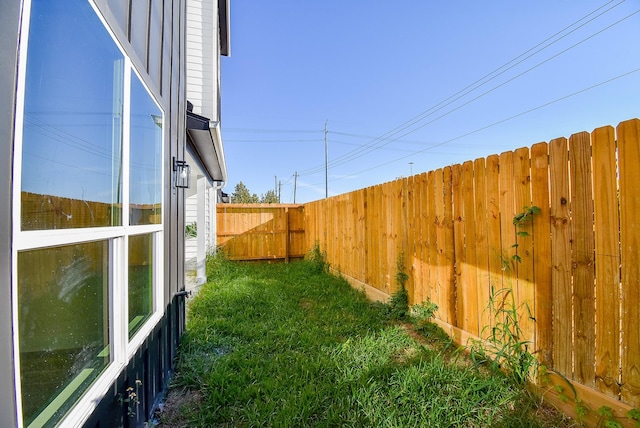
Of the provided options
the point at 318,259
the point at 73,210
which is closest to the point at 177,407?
the point at 73,210

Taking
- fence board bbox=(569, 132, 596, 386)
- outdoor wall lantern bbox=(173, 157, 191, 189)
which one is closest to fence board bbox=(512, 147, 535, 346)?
fence board bbox=(569, 132, 596, 386)

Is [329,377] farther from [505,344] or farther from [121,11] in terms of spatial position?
[121,11]

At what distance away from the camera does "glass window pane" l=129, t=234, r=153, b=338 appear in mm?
1570

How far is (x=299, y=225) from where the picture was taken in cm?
776

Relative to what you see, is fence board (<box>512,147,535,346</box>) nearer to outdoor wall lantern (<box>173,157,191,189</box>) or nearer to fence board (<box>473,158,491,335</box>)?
fence board (<box>473,158,491,335</box>)

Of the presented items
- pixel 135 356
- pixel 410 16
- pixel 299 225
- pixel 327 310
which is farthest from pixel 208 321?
pixel 410 16

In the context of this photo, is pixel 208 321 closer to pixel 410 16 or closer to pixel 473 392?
pixel 473 392

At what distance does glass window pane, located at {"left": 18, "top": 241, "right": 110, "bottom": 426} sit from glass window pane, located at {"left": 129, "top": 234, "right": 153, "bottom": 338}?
297 mm

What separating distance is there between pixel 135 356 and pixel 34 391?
0.76 meters

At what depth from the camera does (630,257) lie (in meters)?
1.47

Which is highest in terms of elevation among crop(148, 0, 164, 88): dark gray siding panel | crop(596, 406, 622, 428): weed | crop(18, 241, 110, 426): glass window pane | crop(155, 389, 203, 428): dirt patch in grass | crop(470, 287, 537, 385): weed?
crop(148, 0, 164, 88): dark gray siding panel

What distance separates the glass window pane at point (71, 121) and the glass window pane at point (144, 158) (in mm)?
199

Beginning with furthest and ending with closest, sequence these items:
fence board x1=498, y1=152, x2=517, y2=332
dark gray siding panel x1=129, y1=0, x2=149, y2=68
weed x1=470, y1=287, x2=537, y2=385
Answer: fence board x1=498, y1=152, x2=517, y2=332 < weed x1=470, y1=287, x2=537, y2=385 < dark gray siding panel x1=129, y1=0, x2=149, y2=68

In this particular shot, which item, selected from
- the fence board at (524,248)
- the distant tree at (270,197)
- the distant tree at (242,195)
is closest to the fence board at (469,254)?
the fence board at (524,248)
